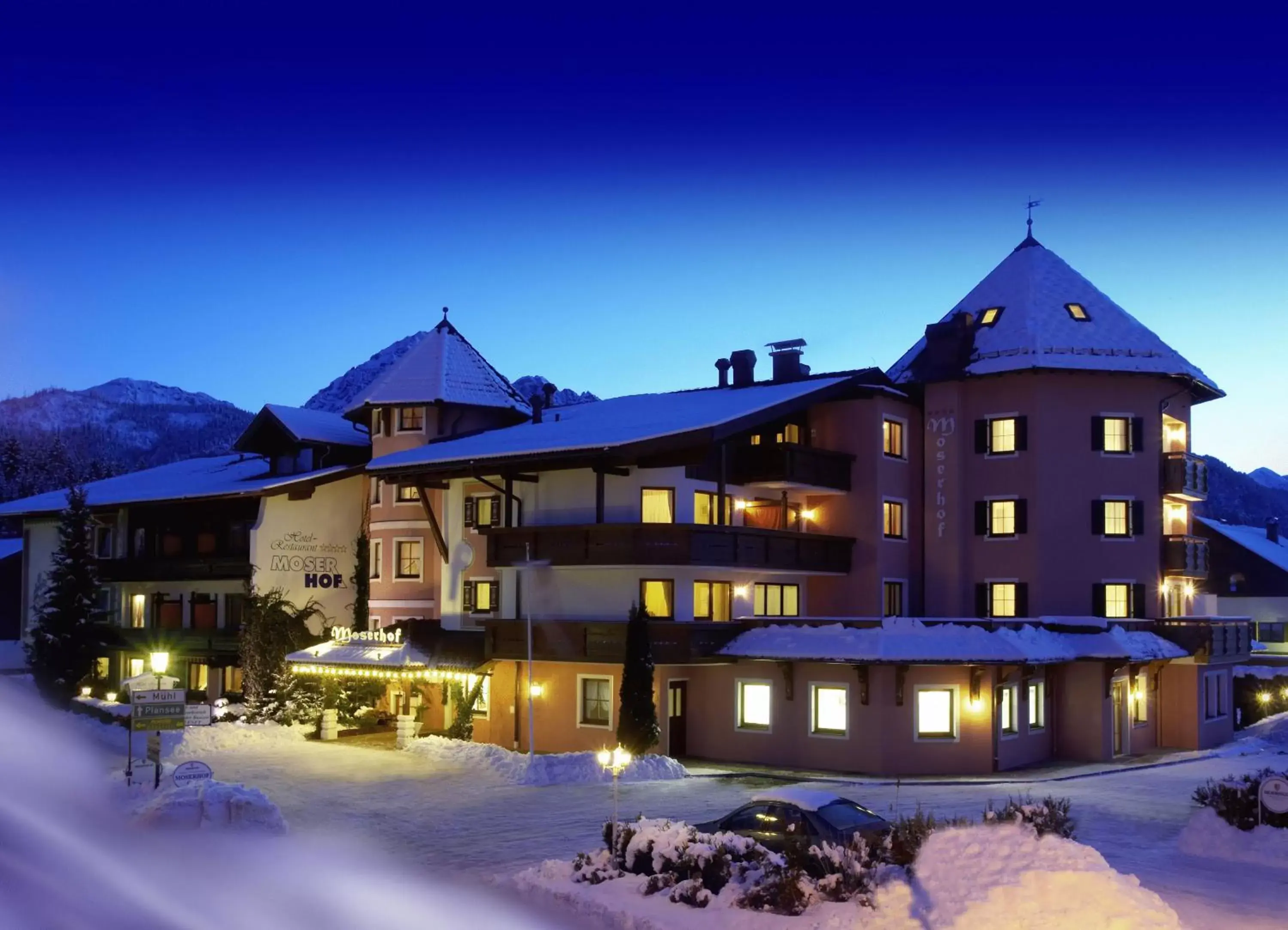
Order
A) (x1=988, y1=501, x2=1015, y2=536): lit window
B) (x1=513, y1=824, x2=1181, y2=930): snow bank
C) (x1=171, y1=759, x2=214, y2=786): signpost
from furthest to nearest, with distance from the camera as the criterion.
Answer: (x1=988, y1=501, x2=1015, y2=536): lit window → (x1=171, y1=759, x2=214, y2=786): signpost → (x1=513, y1=824, x2=1181, y2=930): snow bank

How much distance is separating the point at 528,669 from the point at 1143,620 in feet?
69.8

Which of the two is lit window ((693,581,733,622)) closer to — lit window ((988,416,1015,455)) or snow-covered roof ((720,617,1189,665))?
snow-covered roof ((720,617,1189,665))

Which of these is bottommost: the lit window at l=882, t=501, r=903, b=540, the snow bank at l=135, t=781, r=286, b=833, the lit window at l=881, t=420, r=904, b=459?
the snow bank at l=135, t=781, r=286, b=833

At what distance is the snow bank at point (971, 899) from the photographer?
17.7 m

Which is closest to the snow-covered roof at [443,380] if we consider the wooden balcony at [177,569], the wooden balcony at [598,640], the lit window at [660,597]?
the wooden balcony at [177,569]

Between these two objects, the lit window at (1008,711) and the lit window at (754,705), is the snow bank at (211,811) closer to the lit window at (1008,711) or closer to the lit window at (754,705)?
the lit window at (754,705)

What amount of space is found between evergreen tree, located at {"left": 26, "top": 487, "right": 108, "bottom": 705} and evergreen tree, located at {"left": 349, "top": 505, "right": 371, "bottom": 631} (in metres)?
12.1

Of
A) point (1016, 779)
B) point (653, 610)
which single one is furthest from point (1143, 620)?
point (653, 610)

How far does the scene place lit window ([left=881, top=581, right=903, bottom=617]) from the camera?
45.9 m

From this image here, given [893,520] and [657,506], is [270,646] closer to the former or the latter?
[657,506]

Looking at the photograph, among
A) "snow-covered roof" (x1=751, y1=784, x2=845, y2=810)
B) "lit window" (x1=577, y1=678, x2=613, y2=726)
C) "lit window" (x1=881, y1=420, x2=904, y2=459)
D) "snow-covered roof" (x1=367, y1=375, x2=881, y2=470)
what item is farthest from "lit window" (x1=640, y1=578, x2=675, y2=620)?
"snow-covered roof" (x1=751, y1=784, x2=845, y2=810)

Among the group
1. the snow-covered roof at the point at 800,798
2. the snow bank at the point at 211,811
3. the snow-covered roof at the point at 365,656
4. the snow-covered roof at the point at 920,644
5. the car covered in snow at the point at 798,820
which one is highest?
the snow-covered roof at the point at 920,644

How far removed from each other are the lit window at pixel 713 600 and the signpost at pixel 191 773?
58.9 ft

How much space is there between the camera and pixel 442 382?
5197 cm
